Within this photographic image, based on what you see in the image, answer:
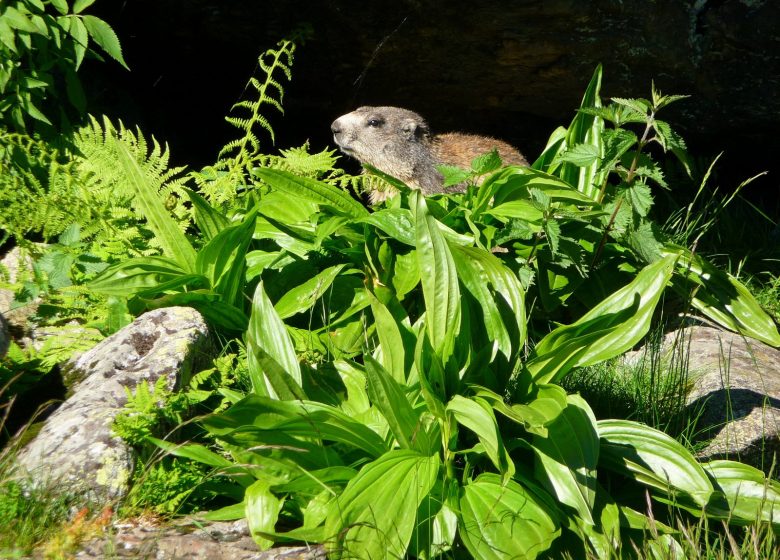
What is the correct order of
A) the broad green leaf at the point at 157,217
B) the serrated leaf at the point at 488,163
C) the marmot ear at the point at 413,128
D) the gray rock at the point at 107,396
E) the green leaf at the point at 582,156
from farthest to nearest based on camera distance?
the marmot ear at the point at 413,128 → the serrated leaf at the point at 488,163 → the broad green leaf at the point at 157,217 → the green leaf at the point at 582,156 → the gray rock at the point at 107,396

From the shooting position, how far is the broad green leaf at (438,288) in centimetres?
376

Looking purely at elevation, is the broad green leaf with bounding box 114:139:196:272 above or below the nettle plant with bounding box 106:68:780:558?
above

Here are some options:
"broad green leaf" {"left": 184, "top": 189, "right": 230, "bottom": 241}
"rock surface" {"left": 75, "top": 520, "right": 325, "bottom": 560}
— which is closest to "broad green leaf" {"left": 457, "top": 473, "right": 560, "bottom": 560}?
"rock surface" {"left": 75, "top": 520, "right": 325, "bottom": 560}

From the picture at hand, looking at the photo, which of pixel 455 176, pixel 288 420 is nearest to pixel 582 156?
pixel 455 176

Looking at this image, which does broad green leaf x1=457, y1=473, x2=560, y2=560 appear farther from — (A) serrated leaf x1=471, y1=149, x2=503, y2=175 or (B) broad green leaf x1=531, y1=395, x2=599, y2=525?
(A) serrated leaf x1=471, y1=149, x2=503, y2=175

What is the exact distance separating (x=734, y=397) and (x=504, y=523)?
6.48ft

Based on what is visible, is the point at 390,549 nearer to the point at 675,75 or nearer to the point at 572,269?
the point at 572,269

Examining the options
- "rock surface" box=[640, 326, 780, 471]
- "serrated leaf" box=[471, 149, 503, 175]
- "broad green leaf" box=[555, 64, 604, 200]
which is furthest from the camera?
"broad green leaf" box=[555, 64, 604, 200]

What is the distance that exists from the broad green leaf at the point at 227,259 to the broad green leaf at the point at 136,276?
0.37 feet

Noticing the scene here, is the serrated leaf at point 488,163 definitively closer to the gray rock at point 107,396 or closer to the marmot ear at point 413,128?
the gray rock at point 107,396

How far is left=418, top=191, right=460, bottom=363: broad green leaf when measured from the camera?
148 inches

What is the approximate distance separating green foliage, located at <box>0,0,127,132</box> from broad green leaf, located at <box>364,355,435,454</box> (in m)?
2.63

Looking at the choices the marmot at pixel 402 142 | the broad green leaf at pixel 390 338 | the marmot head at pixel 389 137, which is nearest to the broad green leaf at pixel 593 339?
the broad green leaf at pixel 390 338

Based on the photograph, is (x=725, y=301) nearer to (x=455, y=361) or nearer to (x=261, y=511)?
(x=455, y=361)
